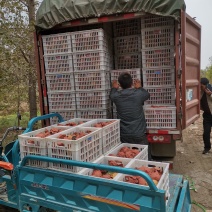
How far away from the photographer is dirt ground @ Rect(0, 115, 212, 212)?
3707 millimetres

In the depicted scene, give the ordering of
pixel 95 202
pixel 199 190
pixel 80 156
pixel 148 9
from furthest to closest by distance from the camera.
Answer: pixel 199 190
pixel 148 9
pixel 80 156
pixel 95 202

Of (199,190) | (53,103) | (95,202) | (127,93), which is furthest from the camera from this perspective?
(53,103)

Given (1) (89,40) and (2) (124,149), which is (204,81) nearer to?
(1) (89,40)

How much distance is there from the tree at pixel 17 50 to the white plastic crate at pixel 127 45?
2955 mm

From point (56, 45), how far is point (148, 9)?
171 cm

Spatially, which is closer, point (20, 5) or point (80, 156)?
point (80, 156)

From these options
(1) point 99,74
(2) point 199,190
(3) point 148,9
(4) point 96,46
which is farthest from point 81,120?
(2) point 199,190

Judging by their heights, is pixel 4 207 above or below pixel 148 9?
below

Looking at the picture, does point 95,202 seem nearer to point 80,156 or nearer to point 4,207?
point 80,156

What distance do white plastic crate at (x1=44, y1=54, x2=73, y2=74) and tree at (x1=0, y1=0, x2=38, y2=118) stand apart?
91.3 inches

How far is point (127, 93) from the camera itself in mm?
3746

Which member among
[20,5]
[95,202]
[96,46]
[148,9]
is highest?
[20,5]

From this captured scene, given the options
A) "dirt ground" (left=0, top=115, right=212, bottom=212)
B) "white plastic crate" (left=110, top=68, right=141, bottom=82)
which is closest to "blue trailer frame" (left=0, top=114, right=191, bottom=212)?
"dirt ground" (left=0, top=115, right=212, bottom=212)

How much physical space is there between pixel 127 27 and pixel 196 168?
10.8 feet
